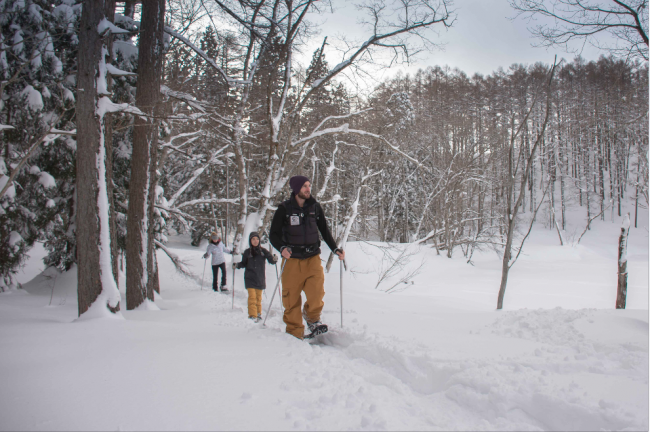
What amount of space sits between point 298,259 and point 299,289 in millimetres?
401

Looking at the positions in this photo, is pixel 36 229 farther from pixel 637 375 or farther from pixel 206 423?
pixel 637 375

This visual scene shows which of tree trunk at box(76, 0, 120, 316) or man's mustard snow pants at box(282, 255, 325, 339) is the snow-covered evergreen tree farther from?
man's mustard snow pants at box(282, 255, 325, 339)

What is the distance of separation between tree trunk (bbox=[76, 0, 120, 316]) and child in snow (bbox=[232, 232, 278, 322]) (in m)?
2.21

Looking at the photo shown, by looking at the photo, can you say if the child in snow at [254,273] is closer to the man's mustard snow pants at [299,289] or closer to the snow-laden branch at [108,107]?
the man's mustard snow pants at [299,289]

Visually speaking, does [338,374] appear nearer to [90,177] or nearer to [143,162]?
[90,177]

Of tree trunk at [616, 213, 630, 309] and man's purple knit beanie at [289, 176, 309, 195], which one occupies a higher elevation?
man's purple knit beanie at [289, 176, 309, 195]

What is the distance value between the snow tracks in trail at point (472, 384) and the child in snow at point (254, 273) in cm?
247

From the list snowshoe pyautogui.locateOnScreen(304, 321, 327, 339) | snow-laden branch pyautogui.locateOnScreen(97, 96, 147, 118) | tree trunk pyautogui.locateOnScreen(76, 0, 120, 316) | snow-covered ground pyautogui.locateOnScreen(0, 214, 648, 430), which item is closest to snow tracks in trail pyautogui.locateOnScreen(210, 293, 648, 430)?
snow-covered ground pyautogui.locateOnScreen(0, 214, 648, 430)

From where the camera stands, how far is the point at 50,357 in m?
3.05

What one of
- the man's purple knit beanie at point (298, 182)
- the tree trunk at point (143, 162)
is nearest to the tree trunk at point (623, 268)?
the man's purple knit beanie at point (298, 182)

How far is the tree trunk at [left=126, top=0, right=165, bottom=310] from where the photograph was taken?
6.12 m

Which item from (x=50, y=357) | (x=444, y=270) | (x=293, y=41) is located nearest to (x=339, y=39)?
(x=293, y=41)

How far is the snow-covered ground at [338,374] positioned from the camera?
218cm

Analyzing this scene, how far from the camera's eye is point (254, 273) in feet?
21.2
